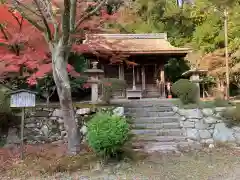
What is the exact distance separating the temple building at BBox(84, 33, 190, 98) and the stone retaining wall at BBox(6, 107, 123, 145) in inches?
236

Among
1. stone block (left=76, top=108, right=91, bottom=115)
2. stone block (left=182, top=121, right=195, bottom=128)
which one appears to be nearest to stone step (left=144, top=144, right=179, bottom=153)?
stone block (left=182, top=121, right=195, bottom=128)

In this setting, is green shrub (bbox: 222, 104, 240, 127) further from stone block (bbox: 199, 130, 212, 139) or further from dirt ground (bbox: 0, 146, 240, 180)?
dirt ground (bbox: 0, 146, 240, 180)

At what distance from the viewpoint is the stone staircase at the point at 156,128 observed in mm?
7609

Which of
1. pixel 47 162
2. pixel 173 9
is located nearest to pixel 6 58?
pixel 47 162

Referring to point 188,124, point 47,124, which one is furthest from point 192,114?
point 47,124

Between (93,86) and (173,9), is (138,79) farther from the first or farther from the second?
(173,9)

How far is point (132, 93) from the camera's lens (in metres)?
14.7

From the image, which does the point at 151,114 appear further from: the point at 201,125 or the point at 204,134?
the point at 204,134

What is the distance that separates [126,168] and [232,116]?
4108mm

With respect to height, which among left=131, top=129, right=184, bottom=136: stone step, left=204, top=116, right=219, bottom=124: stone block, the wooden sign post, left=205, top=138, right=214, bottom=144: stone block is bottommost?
left=205, top=138, right=214, bottom=144: stone block

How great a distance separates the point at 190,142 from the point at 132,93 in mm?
6794

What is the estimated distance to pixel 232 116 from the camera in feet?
27.3

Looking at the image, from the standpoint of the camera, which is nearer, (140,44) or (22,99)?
(22,99)

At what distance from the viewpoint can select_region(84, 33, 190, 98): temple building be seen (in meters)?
14.4
